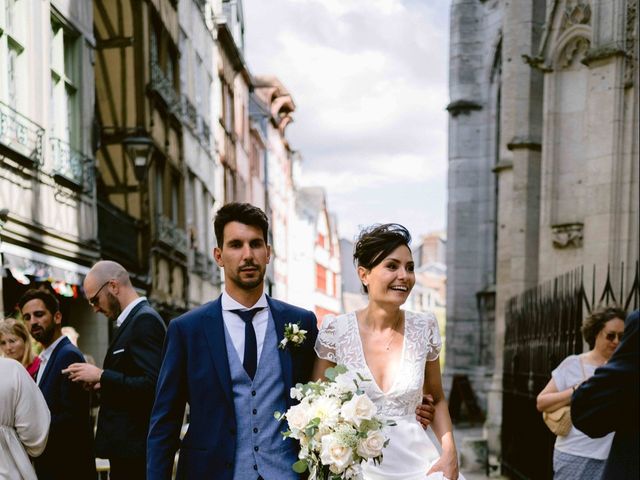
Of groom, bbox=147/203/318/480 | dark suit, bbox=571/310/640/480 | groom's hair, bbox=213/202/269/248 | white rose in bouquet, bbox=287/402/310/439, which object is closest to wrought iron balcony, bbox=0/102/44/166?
groom's hair, bbox=213/202/269/248

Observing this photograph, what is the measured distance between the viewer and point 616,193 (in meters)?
11.9

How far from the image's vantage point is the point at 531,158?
16.6 metres

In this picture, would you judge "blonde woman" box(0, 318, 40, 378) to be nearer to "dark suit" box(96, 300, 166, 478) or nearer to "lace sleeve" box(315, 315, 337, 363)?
"dark suit" box(96, 300, 166, 478)

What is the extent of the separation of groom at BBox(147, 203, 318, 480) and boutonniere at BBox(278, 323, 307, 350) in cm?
4

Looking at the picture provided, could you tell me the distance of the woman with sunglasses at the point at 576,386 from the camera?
6.22 m

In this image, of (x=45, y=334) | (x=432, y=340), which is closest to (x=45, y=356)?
(x=45, y=334)

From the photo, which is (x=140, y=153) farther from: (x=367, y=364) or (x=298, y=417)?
(x=298, y=417)

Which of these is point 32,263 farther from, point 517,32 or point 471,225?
point 471,225

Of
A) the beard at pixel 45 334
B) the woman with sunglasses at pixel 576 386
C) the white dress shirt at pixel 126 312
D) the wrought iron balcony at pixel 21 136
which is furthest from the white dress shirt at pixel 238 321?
the wrought iron balcony at pixel 21 136

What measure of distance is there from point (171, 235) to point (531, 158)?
9476 millimetres

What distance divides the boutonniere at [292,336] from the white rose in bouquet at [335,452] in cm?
53

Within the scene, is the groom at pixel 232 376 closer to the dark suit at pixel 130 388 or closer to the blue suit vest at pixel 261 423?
the blue suit vest at pixel 261 423

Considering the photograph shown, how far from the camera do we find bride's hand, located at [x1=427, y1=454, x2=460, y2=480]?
13.6 ft

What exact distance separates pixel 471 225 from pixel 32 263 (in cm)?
1554
